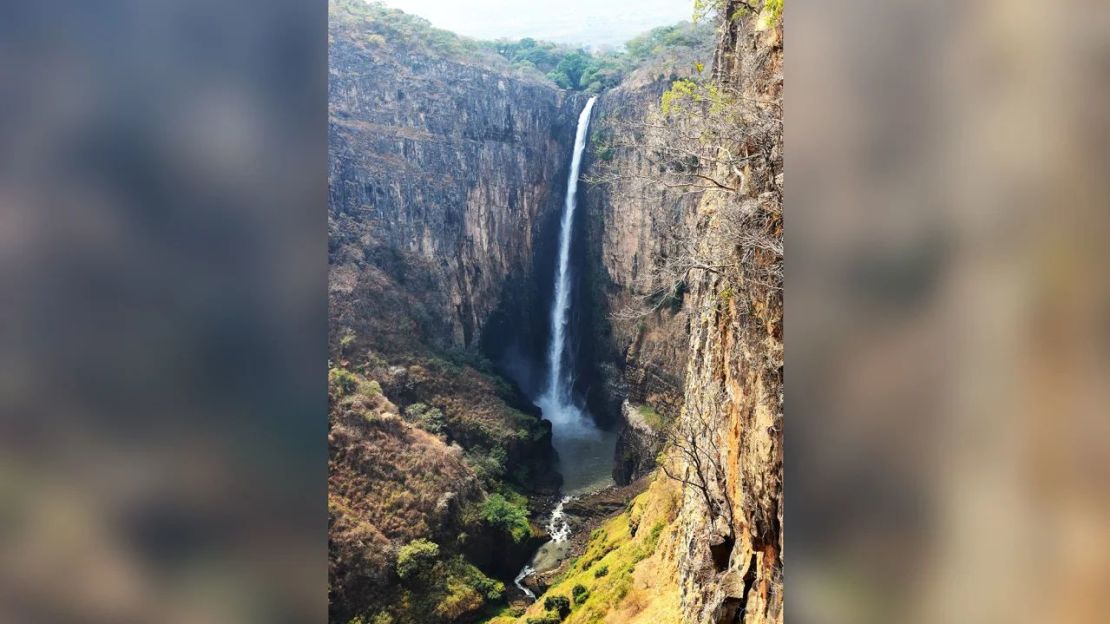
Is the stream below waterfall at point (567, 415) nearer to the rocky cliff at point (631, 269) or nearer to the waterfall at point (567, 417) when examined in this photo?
the waterfall at point (567, 417)

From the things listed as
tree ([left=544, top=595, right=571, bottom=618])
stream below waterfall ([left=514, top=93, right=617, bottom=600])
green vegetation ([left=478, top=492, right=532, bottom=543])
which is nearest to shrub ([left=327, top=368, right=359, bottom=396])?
green vegetation ([left=478, top=492, right=532, bottom=543])

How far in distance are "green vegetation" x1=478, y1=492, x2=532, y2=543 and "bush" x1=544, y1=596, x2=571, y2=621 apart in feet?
11.5

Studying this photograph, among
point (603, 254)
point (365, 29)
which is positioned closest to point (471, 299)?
point (603, 254)

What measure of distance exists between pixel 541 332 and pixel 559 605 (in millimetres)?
12140

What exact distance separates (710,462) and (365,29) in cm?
2437

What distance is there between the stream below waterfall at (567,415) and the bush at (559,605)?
365 cm

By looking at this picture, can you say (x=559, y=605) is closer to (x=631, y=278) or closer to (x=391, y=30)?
(x=631, y=278)

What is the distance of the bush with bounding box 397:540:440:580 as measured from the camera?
15016 millimetres

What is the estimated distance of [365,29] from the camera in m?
26.1

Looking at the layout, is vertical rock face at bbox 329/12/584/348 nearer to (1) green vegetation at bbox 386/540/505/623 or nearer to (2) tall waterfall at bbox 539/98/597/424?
(2) tall waterfall at bbox 539/98/597/424

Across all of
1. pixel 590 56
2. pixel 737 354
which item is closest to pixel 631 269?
pixel 590 56
